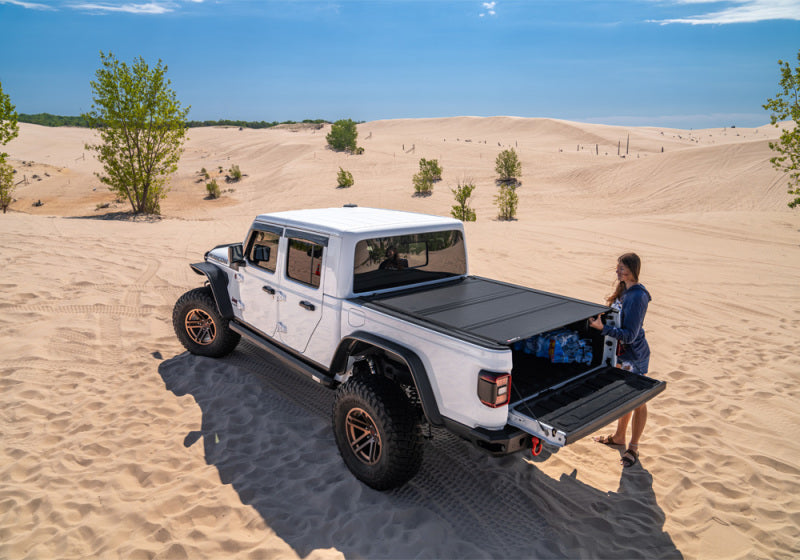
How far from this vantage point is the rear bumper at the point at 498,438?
308 cm

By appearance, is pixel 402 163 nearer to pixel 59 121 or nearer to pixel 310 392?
pixel 310 392

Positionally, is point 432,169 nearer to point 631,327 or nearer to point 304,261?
point 304,261

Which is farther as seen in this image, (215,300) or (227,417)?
(215,300)

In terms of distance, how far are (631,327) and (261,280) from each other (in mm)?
3541

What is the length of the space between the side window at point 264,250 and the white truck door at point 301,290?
0.26 metres

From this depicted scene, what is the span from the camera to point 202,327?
607 cm

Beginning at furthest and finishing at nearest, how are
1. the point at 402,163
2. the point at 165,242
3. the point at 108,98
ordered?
the point at 402,163 → the point at 108,98 → the point at 165,242

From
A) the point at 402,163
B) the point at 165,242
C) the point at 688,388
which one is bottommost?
the point at 688,388

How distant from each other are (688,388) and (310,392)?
442 centimetres

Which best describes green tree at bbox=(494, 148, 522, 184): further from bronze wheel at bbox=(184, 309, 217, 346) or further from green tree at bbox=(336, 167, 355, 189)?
bronze wheel at bbox=(184, 309, 217, 346)

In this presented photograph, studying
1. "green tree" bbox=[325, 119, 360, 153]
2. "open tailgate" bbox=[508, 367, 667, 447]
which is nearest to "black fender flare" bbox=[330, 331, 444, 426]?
"open tailgate" bbox=[508, 367, 667, 447]

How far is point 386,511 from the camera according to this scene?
3.66 m

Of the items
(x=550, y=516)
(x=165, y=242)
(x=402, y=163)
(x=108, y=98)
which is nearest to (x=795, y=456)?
(x=550, y=516)

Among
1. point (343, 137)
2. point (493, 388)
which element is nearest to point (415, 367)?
point (493, 388)
